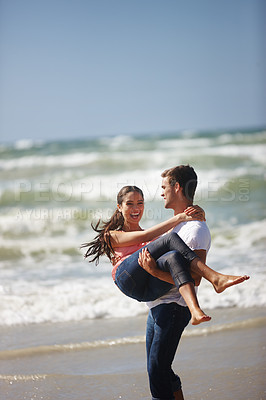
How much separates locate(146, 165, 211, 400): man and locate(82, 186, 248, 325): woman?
6cm

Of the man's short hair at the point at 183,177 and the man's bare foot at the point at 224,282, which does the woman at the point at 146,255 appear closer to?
Answer: the man's bare foot at the point at 224,282

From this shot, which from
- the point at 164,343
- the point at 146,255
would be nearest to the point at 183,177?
the point at 146,255

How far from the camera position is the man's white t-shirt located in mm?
2871

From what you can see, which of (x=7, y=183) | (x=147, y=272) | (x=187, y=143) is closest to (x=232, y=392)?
(x=147, y=272)

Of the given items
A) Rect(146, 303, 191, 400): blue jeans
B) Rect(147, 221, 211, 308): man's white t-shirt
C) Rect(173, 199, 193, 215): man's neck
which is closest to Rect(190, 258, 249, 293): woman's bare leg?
Rect(147, 221, 211, 308): man's white t-shirt

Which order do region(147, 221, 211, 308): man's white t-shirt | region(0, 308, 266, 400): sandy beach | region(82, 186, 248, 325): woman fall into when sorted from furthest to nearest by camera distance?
region(0, 308, 266, 400): sandy beach, region(147, 221, 211, 308): man's white t-shirt, region(82, 186, 248, 325): woman

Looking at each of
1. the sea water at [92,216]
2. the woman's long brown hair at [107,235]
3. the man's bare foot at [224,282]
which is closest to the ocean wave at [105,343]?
the sea water at [92,216]

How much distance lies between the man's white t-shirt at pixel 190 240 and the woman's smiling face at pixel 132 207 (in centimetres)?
41

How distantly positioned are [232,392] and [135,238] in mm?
1408

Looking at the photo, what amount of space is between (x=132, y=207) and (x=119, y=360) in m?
1.72

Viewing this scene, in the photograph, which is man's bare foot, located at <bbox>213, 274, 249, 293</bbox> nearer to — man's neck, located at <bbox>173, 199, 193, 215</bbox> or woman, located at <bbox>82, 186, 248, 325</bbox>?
woman, located at <bbox>82, 186, 248, 325</bbox>

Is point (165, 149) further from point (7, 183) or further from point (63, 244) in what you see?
point (63, 244)

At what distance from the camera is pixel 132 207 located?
3281 mm

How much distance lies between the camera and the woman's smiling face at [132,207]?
10.8ft
